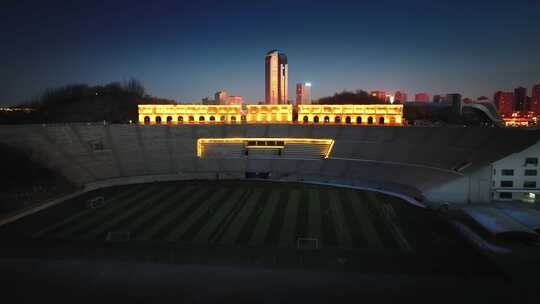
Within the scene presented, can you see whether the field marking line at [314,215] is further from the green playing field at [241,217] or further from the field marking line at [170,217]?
the field marking line at [170,217]

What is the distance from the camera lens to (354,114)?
48531 millimetres

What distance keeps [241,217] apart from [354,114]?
3123 cm

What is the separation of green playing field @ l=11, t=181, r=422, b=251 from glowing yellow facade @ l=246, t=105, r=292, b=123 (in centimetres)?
1936

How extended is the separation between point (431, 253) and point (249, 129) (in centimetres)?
3009

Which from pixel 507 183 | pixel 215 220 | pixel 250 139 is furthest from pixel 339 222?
pixel 250 139

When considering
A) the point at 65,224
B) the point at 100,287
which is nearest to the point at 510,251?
the point at 100,287

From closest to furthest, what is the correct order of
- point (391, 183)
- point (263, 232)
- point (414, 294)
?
point (414, 294) < point (263, 232) < point (391, 183)

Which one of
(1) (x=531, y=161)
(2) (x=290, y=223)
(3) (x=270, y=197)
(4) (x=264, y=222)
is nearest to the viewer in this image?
(2) (x=290, y=223)

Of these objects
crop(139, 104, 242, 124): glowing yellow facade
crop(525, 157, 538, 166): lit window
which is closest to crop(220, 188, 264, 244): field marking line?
crop(525, 157, 538, 166): lit window

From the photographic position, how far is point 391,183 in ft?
100

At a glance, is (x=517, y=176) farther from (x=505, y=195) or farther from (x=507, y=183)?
(x=505, y=195)

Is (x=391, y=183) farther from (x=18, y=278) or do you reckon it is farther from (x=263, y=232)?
(x=18, y=278)

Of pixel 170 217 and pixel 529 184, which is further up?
pixel 529 184

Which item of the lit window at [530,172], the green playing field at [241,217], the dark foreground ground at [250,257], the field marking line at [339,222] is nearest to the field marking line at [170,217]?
the green playing field at [241,217]
